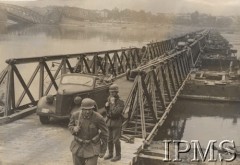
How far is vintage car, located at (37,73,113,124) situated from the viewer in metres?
12.5

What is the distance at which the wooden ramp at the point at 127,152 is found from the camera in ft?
32.0

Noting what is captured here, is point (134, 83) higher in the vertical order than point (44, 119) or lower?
higher

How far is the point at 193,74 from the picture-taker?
30984 millimetres

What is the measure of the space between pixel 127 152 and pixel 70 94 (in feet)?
10.1

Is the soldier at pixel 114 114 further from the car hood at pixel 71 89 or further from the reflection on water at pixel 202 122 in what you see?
the reflection on water at pixel 202 122

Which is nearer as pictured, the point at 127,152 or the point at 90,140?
the point at 90,140

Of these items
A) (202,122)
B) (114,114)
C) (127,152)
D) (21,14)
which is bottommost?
(202,122)

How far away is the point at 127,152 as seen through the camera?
418 inches

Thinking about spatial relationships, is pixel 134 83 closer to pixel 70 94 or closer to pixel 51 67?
pixel 70 94

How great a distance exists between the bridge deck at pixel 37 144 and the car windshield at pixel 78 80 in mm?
1403

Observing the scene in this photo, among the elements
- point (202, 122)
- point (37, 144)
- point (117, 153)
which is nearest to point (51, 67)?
point (37, 144)

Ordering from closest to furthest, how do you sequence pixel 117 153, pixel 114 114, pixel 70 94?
pixel 114 114 < pixel 117 153 < pixel 70 94

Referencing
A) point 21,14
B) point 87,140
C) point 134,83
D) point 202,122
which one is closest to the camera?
point 87,140

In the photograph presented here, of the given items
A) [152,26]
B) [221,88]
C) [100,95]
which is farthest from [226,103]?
[152,26]
